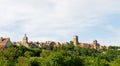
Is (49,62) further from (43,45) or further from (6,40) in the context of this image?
(43,45)

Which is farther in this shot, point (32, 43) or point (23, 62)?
point (32, 43)

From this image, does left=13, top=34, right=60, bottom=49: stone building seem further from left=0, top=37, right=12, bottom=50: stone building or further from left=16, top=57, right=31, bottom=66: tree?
left=16, top=57, right=31, bottom=66: tree

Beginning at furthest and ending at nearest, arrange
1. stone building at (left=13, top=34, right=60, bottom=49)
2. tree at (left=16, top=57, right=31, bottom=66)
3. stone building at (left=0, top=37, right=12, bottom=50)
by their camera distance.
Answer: stone building at (left=13, top=34, right=60, bottom=49) → stone building at (left=0, top=37, right=12, bottom=50) → tree at (left=16, top=57, right=31, bottom=66)

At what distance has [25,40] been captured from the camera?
169m

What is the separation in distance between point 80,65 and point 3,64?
18.4 meters

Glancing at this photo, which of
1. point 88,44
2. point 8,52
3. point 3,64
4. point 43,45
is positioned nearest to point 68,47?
point 43,45

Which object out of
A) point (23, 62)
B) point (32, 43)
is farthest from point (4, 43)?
point (23, 62)

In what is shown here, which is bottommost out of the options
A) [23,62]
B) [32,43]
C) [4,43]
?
[23,62]

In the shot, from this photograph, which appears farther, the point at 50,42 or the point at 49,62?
the point at 50,42

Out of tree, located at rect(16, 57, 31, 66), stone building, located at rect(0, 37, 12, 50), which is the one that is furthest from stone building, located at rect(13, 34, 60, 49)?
tree, located at rect(16, 57, 31, 66)

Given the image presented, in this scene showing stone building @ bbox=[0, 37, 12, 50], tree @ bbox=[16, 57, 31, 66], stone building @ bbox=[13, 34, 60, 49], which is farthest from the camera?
stone building @ bbox=[13, 34, 60, 49]

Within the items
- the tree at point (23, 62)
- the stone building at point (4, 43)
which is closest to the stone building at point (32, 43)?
the stone building at point (4, 43)

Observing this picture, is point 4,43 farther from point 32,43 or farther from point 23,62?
point 23,62

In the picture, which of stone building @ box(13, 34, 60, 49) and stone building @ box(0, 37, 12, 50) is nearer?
stone building @ box(0, 37, 12, 50)
